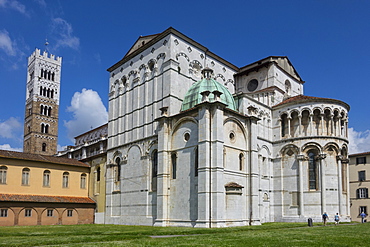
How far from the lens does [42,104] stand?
3401 inches

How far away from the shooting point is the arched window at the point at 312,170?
127 ft

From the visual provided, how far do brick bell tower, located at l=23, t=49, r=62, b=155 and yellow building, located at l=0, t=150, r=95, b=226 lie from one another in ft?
128

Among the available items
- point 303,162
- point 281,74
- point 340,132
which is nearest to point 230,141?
point 303,162

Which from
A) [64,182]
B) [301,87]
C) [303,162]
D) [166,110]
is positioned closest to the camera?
[166,110]

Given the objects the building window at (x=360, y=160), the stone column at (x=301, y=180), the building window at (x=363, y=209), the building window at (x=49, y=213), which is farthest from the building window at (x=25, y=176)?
the building window at (x=360, y=160)

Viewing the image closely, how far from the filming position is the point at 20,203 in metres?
39.4

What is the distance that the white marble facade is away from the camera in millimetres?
32000

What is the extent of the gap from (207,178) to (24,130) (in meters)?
69.9

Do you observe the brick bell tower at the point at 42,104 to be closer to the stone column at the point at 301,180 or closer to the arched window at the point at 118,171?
the arched window at the point at 118,171

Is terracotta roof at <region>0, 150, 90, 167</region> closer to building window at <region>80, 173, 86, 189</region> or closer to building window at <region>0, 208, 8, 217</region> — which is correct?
building window at <region>80, 173, 86, 189</region>

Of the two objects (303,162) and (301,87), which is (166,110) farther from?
(301,87)

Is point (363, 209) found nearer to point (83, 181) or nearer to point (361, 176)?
point (361, 176)

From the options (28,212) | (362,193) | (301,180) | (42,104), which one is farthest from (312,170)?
(42,104)

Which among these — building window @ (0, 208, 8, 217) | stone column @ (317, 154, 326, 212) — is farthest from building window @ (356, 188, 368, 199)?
building window @ (0, 208, 8, 217)
